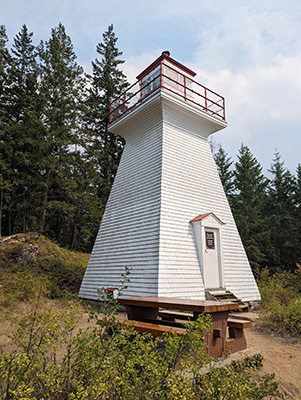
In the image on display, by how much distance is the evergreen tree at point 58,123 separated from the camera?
1673 centimetres

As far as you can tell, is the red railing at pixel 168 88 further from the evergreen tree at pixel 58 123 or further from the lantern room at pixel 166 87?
the evergreen tree at pixel 58 123

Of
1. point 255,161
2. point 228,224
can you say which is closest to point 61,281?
point 228,224

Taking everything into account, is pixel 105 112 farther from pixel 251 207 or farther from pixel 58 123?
pixel 251 207

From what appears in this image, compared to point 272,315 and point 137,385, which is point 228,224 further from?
point 137,385

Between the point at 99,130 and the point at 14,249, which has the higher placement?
the point at 99,130

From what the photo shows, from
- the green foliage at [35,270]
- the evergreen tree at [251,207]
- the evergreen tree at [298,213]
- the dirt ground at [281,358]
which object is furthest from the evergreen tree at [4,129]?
the evergreen tree at [298,213]

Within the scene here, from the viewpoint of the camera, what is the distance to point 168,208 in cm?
819

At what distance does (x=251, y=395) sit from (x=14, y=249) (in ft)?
38.2

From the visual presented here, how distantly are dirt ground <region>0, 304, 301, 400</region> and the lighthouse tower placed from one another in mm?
2146

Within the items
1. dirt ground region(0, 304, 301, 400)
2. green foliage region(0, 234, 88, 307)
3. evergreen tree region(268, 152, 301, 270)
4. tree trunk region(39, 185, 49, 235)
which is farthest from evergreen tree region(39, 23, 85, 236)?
evergreen tree region(268, 152, 301, 270)

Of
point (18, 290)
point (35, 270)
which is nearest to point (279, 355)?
point (18, 290)

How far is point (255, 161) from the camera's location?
85.6 ft

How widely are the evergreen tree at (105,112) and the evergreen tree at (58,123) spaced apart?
2.07 metres

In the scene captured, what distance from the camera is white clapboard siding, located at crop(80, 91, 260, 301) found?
7.60m
